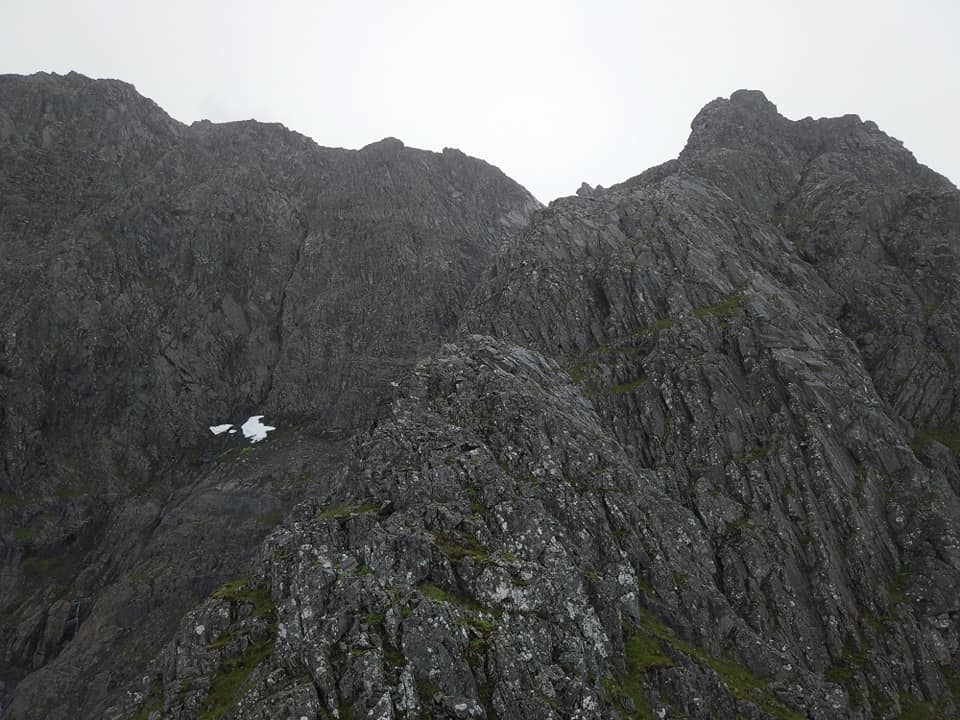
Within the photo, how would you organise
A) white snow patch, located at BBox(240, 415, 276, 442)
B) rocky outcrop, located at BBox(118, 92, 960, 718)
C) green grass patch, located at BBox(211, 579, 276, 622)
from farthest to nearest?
white snow patch, located at BBox(240, 415, 276, 442) < green grass patch, located at BBox(211, 579, 276, 622) < rocky outcrop, located at BBox(118, 92, 960, 718)

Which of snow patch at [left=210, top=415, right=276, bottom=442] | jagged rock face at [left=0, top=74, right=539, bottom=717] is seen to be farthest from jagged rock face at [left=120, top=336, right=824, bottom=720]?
snow patch at [left=210, top=415, right=276, bottom=442]

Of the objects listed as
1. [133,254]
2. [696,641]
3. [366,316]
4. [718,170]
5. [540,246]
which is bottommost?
[696,641]

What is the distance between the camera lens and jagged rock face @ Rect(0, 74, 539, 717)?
6831 cm

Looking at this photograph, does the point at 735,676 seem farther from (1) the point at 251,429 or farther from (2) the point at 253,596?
(1) the point at 251,429

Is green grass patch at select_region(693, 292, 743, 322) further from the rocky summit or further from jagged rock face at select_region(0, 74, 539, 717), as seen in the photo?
jagged rock face at select_region(0, 74, 539, 717)

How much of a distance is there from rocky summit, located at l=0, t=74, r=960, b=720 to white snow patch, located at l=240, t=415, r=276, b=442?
39.1 inches

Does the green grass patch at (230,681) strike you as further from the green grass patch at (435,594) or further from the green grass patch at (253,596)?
the green grass patch at (435,594)

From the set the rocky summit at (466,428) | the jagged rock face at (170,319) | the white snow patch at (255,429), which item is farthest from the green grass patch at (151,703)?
the white snow patch at (255,429)

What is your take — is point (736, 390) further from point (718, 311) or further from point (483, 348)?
point (483, 348)

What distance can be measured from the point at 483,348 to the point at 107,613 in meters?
42.9

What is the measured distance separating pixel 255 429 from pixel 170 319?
2172cm

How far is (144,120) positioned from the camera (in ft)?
375

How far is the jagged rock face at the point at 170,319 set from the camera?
68.3 meters

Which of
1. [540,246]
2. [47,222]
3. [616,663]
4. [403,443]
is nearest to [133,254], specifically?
[47,222]
